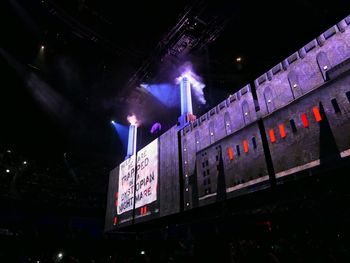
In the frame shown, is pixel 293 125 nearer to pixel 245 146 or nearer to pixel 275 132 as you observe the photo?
pixel 275 132

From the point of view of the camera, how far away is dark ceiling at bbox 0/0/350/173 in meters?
8.61

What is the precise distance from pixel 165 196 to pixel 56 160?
1630 cm

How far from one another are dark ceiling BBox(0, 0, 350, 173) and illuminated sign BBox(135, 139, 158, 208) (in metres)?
3.44

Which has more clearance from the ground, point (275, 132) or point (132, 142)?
point (132, 142)

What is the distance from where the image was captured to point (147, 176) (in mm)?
9680

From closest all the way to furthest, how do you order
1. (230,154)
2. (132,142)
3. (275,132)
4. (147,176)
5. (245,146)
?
(275,132) < (245,146) < (230,154) < (147,176) < (132,142)

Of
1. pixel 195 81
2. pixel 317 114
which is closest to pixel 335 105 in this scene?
pixel 317 114

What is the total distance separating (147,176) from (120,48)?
A: 557 centimetres

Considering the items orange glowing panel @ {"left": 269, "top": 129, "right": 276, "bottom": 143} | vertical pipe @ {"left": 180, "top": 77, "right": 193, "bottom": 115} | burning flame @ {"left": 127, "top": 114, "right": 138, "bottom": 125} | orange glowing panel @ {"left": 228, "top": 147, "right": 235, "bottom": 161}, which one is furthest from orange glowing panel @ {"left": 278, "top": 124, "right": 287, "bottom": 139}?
burning flame @ {"left": 127, "top": 114, "right": 138, "bottom": 125}

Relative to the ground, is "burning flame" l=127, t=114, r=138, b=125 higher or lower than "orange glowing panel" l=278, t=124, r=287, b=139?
higher

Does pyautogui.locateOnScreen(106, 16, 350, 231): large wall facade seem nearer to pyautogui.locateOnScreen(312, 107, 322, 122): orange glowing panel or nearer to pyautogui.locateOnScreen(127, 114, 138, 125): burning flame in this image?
pyautogui.locateOnScreen(312, 107, 322, 122): orange glowing panel

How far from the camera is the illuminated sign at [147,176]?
919cm

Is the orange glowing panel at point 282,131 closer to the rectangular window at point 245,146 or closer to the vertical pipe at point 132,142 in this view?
the rectangular window at point 245,146

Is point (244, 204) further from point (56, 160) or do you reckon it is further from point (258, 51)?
point (56, 160)
